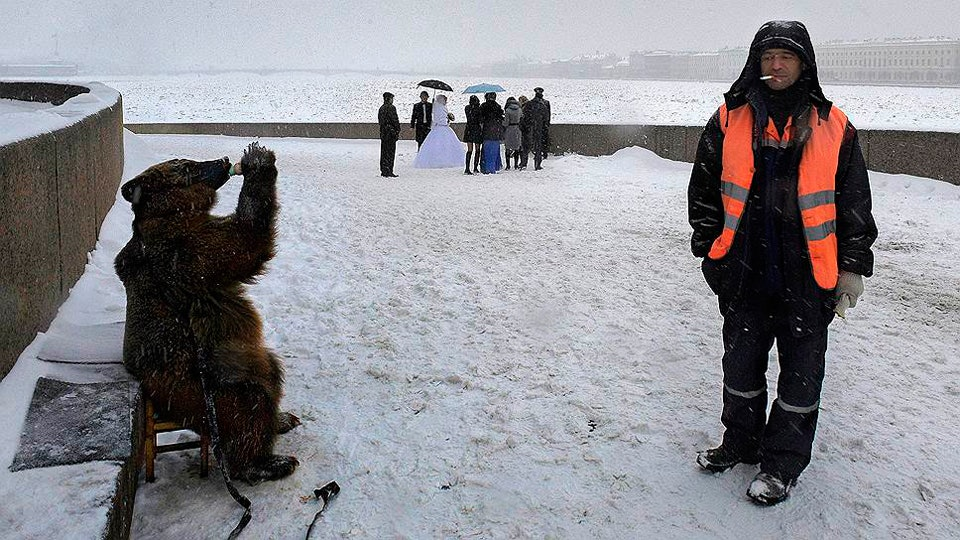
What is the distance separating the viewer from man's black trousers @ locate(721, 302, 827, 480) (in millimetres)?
3359

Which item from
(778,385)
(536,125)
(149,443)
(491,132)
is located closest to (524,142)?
(536,125)

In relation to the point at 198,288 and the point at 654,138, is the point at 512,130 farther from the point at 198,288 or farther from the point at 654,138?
the point at 198,288

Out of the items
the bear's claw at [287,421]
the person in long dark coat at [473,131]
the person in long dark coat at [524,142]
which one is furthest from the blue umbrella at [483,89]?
the bear's claw at [287,421]

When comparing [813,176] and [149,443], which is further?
[149,443]

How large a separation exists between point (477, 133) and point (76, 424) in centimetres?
1321

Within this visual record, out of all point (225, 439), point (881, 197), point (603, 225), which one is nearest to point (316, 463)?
point (225, 439)

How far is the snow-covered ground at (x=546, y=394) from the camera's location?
11.1ft

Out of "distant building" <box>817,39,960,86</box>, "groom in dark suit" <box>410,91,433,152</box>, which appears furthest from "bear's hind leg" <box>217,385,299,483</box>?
"distant building" <box>817,39,960,86</box>

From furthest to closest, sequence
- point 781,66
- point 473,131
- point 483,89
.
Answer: point 483,89 < point 473,131 < point 781,66

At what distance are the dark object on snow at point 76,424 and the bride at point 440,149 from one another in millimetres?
14055

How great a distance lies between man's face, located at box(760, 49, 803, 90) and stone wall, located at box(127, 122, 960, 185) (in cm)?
1047

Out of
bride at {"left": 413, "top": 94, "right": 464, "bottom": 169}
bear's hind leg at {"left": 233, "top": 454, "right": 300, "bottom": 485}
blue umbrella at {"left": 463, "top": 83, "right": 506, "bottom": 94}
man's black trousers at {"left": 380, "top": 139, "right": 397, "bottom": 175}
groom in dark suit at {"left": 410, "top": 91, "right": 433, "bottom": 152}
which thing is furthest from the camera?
groom in dark suit at {"left": 410, "top": 91, "right": 433, "bottom": 152}

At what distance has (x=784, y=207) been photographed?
326 cm

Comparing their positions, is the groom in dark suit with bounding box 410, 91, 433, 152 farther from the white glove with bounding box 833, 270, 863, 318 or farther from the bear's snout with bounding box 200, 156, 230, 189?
the white glove with bounding box 833, 270, 863, 318
